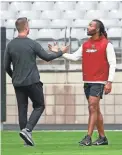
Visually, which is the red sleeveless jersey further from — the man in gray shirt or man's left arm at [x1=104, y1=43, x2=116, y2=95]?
the man in gray shirt

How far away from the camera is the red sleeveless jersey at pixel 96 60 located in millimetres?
8102

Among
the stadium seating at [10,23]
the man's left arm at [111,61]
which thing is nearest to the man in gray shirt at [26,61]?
the man's left arm at [111,61]

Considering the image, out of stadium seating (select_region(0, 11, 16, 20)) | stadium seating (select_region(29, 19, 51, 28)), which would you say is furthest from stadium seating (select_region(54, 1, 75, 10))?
stadium seating (select_region(0, 11, 16, 20))

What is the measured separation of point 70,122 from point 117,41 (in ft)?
7.47

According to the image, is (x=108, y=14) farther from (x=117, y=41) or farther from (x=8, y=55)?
(x=8, y=55)

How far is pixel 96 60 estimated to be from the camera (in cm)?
811

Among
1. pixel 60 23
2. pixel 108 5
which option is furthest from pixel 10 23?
pixel 108 5

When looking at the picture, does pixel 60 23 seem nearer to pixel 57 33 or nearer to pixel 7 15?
pixel 57 33

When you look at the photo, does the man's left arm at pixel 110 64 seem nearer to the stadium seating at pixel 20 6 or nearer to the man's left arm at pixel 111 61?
the man's left arm at pixel 111 61

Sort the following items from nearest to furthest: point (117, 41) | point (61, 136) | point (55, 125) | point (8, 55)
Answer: point (8, 55) → point (61, 136) → point (55, 125) → point (117, 41)

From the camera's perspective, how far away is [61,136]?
10.5m

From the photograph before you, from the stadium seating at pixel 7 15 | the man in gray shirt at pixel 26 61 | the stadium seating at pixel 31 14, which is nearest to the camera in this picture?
the man in gray shirt at pixel 26 61

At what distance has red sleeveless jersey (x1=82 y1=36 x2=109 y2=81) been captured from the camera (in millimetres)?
8102

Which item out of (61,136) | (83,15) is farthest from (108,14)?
(61,136)
